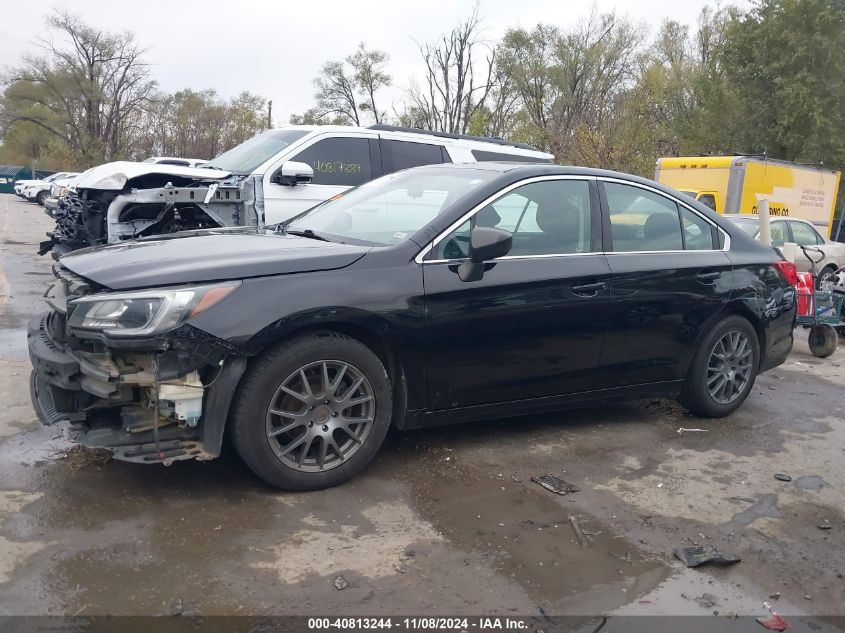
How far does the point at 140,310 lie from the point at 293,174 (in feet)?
15.2

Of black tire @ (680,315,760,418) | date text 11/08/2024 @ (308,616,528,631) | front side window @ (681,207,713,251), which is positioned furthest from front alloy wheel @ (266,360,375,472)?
front side window @ (681,207,713,251)

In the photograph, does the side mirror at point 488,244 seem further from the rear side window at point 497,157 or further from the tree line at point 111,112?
the tree line at point 111,112

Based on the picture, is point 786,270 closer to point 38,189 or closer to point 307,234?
point 307,234

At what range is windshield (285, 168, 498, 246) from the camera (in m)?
4.47

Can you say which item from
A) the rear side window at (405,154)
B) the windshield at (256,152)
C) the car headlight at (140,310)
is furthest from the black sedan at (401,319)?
the rear side window at (405,154)

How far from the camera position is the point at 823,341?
8.38 m

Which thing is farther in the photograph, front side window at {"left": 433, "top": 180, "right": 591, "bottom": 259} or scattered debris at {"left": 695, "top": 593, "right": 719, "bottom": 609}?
front side window at {"left": 433, "top": 180, "right": 591, "bottom": 259}

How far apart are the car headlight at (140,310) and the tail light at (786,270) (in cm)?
423

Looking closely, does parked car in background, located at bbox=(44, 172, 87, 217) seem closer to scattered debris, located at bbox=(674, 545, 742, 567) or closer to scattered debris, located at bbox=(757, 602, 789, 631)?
scattered debris, located at bbox=(674, 545, 742, 567)

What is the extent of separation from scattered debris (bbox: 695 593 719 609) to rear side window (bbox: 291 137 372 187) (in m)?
6.51

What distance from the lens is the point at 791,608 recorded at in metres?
3.16

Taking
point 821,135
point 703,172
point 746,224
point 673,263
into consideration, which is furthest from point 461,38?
point 673,263

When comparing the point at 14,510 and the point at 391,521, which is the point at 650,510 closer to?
the point at 391,521

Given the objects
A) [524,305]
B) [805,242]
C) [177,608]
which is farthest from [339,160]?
[805,242]
